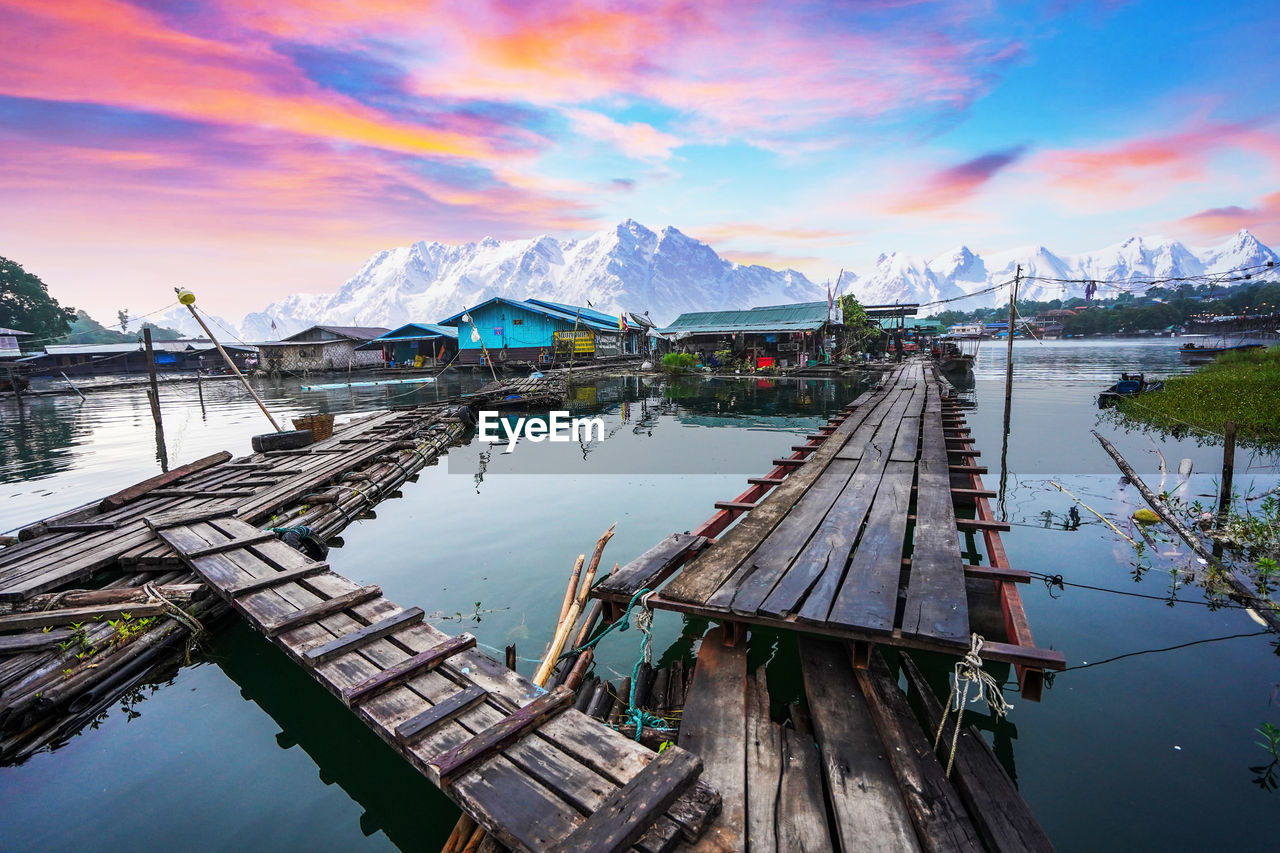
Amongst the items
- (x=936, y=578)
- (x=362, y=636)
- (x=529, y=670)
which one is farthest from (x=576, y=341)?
(x=936, y=578)

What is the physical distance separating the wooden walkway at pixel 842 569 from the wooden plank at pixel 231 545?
4.98 m

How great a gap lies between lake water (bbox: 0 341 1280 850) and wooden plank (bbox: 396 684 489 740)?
1.06 m

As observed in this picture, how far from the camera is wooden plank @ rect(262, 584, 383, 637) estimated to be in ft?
15.6

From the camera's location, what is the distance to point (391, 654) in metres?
4.45

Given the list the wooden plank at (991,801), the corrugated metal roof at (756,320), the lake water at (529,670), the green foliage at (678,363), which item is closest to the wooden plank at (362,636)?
the lake water at (529,670)

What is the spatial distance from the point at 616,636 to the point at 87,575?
6.27m

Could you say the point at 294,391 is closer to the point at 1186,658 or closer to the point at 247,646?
the point at 247,646

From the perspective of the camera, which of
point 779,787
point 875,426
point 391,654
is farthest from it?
point 875,426

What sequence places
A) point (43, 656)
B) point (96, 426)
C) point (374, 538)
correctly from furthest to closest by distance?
point (96, 426)
point (374, 538)
point (43, 656)

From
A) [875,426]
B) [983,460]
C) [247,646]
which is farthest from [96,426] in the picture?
[983,460]

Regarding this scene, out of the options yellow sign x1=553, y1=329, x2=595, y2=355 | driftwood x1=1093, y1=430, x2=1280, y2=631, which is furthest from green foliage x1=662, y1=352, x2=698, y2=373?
driftwood x1=1093, y1=430, x2=1280, y2=631

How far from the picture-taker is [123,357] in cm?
5169

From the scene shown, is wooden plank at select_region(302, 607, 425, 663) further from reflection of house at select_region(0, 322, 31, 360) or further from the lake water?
reflection of house at select_region(0, 322, 31, 360)

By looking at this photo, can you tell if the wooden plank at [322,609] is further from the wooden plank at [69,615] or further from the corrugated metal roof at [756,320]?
the corrugated metal roof at [756,320]
